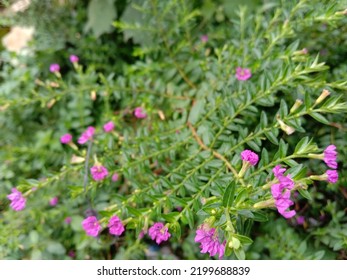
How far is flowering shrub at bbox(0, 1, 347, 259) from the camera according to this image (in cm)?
77

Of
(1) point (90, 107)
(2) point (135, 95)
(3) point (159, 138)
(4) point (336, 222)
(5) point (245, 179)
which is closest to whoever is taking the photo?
(5) point (245, 179)

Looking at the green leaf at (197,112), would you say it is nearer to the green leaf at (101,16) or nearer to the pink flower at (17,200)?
the pink flower at (17,200)

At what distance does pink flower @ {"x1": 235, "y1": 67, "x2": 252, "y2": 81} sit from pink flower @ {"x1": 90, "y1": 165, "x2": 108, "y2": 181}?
1.65 ft

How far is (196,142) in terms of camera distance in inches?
44.2

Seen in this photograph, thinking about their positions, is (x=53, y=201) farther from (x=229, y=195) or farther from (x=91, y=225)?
(x=229, y=195)

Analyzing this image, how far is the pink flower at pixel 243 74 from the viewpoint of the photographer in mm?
1161

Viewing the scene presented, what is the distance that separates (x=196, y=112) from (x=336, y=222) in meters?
0.54

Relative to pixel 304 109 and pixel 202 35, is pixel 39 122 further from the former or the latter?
pixel 304 109

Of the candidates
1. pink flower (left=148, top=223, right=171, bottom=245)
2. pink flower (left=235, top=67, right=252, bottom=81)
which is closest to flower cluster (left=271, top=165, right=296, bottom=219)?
pink flower (left=148, top=223, right=171, bottom=245)

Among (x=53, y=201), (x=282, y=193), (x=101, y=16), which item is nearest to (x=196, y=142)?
(x=282, y=193)

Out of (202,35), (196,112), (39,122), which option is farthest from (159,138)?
(39,122)

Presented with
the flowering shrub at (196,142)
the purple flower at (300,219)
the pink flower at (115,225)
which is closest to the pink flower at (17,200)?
the flowering shrub at (196,142)

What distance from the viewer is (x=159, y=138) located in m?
1.21

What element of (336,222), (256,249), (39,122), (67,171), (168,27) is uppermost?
(168,27)
